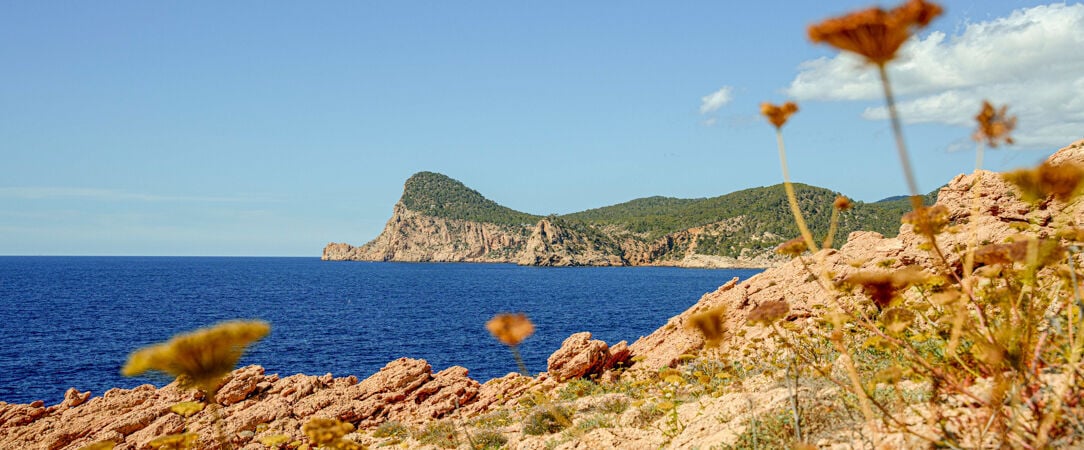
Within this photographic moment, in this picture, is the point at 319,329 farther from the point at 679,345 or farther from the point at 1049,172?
the point at 1049,172

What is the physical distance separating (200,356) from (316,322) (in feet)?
206

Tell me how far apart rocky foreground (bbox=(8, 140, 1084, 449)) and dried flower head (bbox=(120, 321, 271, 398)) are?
4.19 metres

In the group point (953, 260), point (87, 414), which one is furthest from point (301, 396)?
point (953, 260)

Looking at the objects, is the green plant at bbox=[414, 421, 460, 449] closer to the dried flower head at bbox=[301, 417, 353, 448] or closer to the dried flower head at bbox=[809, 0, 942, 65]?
the dried flower head at bbox=[301, 417, 353, 448]

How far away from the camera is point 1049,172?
3.58m

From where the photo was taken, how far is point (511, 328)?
4629mm

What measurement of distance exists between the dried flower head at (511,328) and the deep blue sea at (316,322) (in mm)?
11212

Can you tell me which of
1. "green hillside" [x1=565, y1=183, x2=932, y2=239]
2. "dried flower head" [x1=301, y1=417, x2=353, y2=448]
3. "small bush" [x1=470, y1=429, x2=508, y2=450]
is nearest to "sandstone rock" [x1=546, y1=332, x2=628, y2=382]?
"small bush" [x1=470, y1=429, x2=508, y2=450]

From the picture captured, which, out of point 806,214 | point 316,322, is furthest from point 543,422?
point 806,214

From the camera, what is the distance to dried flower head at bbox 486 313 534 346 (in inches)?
175

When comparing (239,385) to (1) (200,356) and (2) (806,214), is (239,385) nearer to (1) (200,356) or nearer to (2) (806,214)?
(1) (200,356)

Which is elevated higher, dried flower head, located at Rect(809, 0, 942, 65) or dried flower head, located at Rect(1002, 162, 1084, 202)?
dried flower head, located at Rect(809, 0, 942, 65)

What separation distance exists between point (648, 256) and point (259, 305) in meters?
136

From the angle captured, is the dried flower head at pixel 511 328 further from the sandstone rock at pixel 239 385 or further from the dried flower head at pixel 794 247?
the sandstone rock at pixel 239 385
